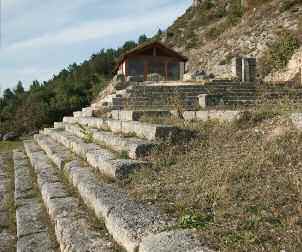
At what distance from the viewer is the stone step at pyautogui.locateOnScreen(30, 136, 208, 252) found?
9.70 feet

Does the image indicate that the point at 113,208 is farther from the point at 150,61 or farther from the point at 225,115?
the point at 150,61

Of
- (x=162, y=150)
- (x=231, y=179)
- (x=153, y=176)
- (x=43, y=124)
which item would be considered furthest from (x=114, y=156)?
(x=43, y=124)

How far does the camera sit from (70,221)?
13.8 ft

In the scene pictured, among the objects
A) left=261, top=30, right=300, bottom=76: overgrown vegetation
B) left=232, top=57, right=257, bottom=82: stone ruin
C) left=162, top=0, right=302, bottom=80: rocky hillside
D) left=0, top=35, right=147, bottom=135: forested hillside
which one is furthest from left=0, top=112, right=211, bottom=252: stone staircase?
left=0, top=35, right=147, bottom=135: forested hillside

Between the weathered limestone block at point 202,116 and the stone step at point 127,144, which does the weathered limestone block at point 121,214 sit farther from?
the weathered limestone block at point 202,116

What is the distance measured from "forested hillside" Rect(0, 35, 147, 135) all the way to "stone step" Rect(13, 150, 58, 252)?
66.1 ft

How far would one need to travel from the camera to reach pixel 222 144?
5172 mm

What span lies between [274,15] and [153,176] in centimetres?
2833

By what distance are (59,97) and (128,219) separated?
1763 inches

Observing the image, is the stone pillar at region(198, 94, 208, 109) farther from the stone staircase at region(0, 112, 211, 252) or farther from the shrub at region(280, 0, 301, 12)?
the shrub at region(280, 0, 301, 12)

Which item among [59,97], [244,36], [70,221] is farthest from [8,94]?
[70,221]

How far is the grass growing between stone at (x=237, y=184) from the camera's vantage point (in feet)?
9.53

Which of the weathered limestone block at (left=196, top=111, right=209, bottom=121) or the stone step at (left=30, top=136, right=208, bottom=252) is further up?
the weathered limestone block at (left=196, top=111, right=209, bottom=121)

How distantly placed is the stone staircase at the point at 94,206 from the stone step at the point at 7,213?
0.01m
